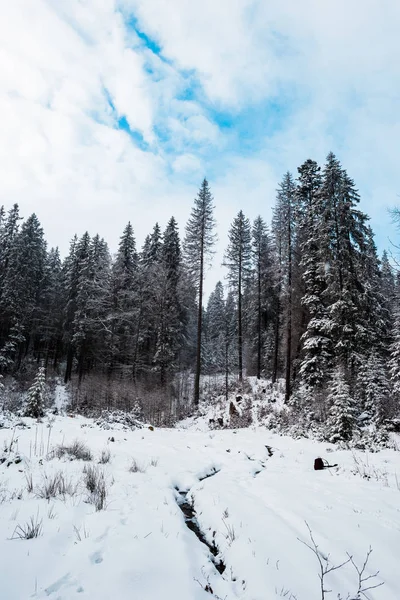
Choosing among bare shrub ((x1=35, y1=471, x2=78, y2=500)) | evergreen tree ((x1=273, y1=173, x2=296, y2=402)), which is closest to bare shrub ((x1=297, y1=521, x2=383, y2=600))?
bare shrub ((x1=35, y1=471, x2=78, y2=500))

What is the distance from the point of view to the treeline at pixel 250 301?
16703mm

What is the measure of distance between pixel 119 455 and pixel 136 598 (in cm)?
532

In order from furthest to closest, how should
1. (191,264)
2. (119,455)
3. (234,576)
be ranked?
1. (191,264)
2. (119,455)
3. (234,576)

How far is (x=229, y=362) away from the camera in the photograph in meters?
30.0

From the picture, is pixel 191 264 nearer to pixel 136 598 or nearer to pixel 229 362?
pixel 229 362

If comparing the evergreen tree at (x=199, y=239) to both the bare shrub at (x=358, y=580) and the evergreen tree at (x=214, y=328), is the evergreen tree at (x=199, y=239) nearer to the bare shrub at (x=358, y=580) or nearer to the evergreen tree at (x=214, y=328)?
the evergreen tree at (x=214, y=328)

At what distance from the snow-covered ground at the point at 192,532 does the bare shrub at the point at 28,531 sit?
1.3 inches

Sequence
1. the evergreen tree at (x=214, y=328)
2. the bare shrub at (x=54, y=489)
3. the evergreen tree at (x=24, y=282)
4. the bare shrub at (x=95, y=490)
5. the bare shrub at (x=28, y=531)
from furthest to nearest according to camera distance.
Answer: the evergreen tree at (x=214, y=328), the evergreen tree at (x=24, y=282), the bare shrub at (x=54, y=489), the bare shrub at (x=95, y=490), the bare shrub at (x=28, y=531)

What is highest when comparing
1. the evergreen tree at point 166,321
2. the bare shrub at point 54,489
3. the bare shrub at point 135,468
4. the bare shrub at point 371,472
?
the evergreen tree at point 166,321

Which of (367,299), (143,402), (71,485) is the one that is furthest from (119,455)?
(367,299)

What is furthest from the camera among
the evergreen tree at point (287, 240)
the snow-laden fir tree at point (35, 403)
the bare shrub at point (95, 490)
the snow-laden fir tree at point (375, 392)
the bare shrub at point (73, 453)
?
the evergreen tree at point (287, 240)

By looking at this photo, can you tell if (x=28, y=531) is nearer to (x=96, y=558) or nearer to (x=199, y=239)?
(x=96, y=558)

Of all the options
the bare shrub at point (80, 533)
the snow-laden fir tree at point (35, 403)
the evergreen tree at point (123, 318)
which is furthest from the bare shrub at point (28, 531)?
the evergreen tree at point (123, 318)

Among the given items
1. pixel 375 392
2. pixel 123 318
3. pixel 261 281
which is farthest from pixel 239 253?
pixel 375 392
